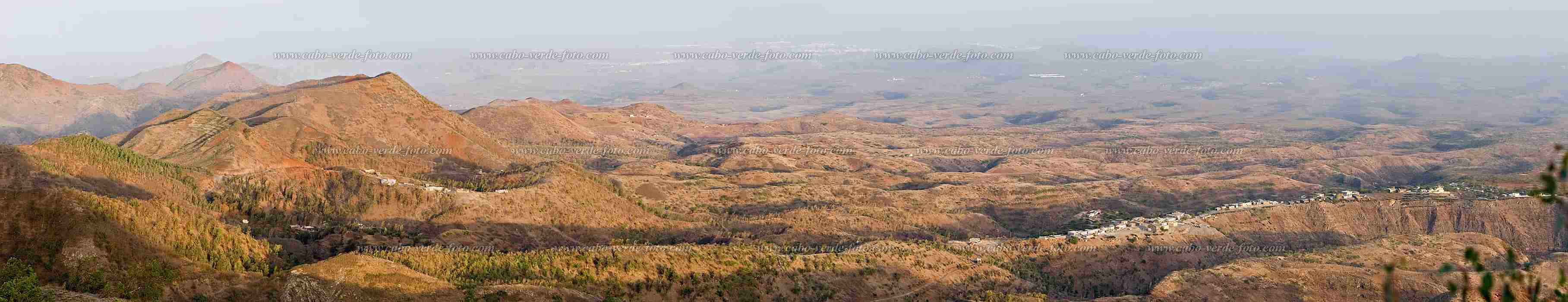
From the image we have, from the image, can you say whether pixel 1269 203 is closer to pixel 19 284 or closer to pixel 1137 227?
pixel 1137 227

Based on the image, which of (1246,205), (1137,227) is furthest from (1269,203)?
(1137,227)

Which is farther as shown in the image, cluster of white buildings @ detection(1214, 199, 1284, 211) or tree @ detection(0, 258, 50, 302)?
cluster of white buildings @ detection(1214, 199, 1284, 211)

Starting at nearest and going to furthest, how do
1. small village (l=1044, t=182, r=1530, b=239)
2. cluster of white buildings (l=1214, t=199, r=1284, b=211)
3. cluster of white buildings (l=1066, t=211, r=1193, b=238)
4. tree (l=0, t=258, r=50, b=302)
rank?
tree (l=0, t=258, r=50, b=302)
cluster of white buildings (l=1066, t=211, r=1193, b=238)
small village (l=1044, t=182, r=1530, b=239)
cluster of white buildings (l=1214, t=199, r=1284, b=211)

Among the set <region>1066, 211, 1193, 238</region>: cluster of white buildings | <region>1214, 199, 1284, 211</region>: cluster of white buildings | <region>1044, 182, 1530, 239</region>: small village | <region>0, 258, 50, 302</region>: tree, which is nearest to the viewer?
<region>0, 258, 50, 302</region>: tree

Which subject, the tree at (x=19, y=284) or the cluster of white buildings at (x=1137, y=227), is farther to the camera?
the cluster of white buildings at (x=1137, y=227)

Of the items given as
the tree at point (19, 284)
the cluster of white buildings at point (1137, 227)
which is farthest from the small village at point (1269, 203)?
the tree at point (19, 284)

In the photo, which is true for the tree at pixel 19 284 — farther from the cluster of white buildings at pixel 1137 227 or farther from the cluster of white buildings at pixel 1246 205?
the cluster of white buildings at pixel 1246 205

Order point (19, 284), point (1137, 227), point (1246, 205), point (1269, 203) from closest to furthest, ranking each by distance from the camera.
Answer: point (19, 284), point (1137, 227), point (1246, 205), point (1269, 203)

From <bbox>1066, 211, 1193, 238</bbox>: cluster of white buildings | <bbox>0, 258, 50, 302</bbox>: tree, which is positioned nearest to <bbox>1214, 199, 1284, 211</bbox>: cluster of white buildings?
<bbox>1066, 211, 1193, 238</bbox>: cluster of white buildings

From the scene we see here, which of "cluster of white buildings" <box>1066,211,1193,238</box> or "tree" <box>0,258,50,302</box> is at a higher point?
"tree" <box>0,258,50,302</box>

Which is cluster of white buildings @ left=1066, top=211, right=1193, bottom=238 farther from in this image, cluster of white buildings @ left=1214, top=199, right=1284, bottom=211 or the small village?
cluster of white buildings @ left=1214, top=199, right=1284, bottom=211

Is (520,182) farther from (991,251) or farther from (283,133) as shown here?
(991,251)
